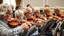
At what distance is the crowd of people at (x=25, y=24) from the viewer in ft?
6.15

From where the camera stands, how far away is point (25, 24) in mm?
1822

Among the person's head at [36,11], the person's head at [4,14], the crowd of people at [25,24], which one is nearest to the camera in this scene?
the crowd of people at [25,24]

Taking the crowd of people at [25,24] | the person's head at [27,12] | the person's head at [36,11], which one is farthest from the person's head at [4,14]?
the person's head at [36,11]

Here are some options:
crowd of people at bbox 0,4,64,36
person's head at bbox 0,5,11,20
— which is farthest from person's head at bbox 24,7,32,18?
person's head at bbox 0,5,11,20

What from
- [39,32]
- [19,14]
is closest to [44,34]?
[39,32]

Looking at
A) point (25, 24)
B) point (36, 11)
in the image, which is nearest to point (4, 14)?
point (25, 24)

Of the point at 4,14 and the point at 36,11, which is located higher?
the point at 4,14

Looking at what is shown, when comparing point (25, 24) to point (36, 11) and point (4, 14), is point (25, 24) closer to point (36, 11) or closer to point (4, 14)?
point (4, 14)

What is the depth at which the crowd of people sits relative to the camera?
6.15 feet

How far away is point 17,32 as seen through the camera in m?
1.89

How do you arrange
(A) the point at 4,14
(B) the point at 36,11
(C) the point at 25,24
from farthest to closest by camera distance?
(B) the point at 36,11 < (A) the point at 4,14 < (C) the point at 25,24

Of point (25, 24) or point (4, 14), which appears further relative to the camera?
point (4, 14)

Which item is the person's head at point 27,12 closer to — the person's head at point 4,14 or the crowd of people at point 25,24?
the crowd of people at point 25,24

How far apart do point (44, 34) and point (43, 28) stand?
245 millimetres
